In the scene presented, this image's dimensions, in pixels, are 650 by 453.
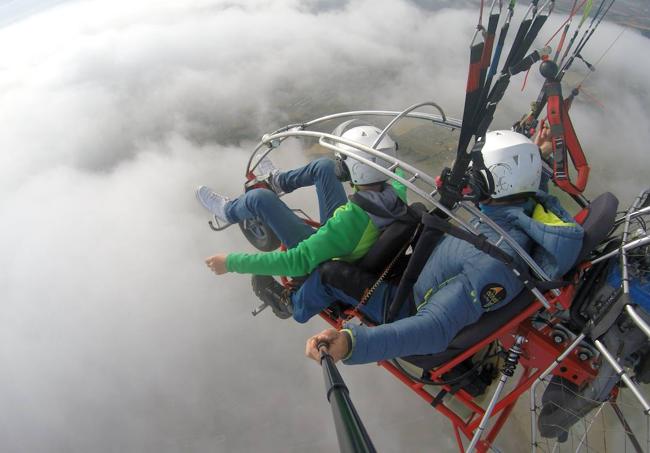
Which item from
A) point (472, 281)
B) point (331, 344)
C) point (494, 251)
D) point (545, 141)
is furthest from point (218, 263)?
point (545, 141)

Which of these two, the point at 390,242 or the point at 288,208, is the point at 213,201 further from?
the point at 390,242

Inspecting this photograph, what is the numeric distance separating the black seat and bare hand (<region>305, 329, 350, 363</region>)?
889 millimetres

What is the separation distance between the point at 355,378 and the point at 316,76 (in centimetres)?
4953

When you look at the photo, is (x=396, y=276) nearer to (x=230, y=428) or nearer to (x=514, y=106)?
(x=230, y=428)

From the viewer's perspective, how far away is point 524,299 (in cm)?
220

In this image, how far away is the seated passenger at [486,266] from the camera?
1888mm

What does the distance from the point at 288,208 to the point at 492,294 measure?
1859mm

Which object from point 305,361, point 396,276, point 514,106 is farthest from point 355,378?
point 514,106

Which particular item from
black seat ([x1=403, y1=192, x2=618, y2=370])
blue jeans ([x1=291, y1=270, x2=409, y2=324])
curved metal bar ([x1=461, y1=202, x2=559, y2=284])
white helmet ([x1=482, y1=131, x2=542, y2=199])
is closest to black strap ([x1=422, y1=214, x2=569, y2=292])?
curved metal bar ([x1=461, y1=202, x2=559, y2=284])

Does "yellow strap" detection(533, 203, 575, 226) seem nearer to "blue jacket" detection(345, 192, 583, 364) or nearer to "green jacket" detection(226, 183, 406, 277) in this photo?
"blue jacket" detection(345, 192, 583, 364)

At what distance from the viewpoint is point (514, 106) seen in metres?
43.4

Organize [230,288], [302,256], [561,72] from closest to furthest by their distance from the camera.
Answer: [302,256] → [561,72] → [230,288]

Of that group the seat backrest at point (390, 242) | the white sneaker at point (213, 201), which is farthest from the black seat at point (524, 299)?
the white sneaker at point (213, 201)

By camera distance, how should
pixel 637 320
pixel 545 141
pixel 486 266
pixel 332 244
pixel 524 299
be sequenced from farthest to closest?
1. pixel 545 141
2. pixel 332 244
3. pixel 524 299
4. pixel 486 266
5. pixel 637 320
